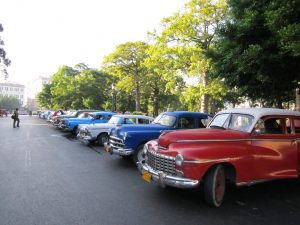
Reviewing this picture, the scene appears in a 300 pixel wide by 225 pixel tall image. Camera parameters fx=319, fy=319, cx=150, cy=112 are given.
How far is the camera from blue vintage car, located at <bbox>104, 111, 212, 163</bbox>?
10.0 metres

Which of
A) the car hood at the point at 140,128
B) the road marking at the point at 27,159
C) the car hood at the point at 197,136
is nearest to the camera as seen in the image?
the car hood at the point at 197,136

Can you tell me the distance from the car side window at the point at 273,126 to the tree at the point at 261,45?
2.18 meters

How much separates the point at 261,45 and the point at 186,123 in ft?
11.4

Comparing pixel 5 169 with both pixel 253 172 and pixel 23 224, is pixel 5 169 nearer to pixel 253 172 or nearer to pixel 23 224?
pixel 23 224

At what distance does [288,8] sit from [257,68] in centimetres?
210

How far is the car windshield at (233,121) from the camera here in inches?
277

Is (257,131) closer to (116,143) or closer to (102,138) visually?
(116,143)

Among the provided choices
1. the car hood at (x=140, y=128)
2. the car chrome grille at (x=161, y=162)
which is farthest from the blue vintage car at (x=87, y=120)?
the car chrome grille at (x=161, y=162)

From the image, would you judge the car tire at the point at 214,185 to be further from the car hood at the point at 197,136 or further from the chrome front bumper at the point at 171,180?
the car hood at the point at 197,136

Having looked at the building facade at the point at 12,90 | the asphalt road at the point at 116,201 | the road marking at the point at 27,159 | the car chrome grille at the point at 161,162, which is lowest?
the asphalt road at the point at 116,201

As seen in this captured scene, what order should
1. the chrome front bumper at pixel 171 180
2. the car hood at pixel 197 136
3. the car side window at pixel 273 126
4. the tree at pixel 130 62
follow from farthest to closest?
the tree at pixel 130 62 → the car side window at pixel 273 126 → the car hood at pixel 197 136 → the chrome front bumper at pixel 171 180

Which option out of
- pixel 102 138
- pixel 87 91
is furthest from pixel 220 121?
pixel 87 91

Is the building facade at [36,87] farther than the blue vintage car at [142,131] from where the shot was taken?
Yes

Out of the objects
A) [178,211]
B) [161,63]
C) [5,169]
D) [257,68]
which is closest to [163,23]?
[161,63]
